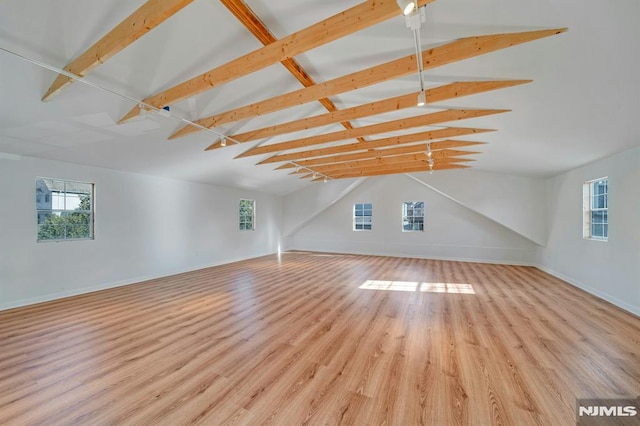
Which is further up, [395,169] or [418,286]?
[395,169]

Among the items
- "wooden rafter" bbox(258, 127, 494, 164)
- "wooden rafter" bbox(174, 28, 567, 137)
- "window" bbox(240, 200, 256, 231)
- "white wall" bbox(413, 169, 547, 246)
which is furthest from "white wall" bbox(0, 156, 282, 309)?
"white wall" bbox(413, 169, 547, 246)

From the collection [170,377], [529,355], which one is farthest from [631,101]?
[170,377]

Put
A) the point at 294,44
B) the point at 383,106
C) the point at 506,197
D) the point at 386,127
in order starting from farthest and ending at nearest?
the point at 506,197
the point at 386,127
the point at 383,106
the point at 294,44

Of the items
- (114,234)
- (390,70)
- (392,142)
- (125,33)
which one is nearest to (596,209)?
(392,142)

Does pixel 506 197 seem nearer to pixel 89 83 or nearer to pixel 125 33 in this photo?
pixel 125 33

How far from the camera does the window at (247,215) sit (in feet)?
27.8

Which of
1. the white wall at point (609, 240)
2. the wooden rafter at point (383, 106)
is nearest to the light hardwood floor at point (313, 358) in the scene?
the white wall at point (609, 240)

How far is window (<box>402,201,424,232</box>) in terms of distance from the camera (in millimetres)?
8750

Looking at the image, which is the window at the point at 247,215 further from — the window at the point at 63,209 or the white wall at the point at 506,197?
the white wall at the point at 506,197

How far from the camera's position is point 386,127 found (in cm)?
421

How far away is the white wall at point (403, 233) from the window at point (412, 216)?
159mm

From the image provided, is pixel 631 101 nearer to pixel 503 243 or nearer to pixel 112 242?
pixel 503 243

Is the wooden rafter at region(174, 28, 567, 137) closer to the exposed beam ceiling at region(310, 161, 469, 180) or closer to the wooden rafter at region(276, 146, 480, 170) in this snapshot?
the wooden rafter at region(276, 146, 480, 170)

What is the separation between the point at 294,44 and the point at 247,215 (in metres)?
7.17
